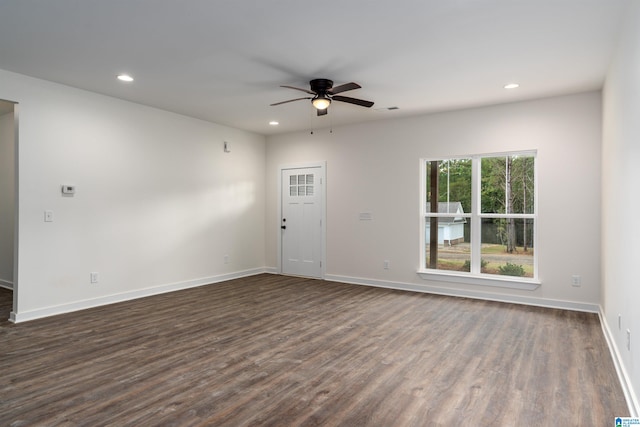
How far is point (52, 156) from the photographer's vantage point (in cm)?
434

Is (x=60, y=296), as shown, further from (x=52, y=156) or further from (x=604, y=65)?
(x=604, y=65)

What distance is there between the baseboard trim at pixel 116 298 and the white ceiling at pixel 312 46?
2606mm

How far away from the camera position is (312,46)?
11.1 ft

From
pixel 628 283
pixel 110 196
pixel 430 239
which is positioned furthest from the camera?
pixel 430 239

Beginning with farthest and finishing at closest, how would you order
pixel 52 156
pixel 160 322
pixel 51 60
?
1. pixel 52 156
2. pixel 160 322
3. pixel 51 60

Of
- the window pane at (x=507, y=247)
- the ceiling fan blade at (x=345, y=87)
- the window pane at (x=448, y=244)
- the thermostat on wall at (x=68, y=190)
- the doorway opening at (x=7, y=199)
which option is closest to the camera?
the ceiling fan blade at (x=345, y=87)

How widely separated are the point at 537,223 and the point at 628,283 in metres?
2.57

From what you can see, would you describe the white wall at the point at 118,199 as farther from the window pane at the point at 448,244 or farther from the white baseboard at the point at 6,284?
the window pane at the point at 448,244

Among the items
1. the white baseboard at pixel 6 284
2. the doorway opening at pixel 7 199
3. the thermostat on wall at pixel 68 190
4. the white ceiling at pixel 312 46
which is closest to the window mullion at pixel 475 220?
the white ceiling at pixel 312 46

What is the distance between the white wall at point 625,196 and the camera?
2.29 m

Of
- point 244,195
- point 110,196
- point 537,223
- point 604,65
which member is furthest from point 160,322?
point 604,65

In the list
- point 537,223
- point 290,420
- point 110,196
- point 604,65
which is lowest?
point 290,420

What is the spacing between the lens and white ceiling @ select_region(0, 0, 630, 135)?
2.75 metres

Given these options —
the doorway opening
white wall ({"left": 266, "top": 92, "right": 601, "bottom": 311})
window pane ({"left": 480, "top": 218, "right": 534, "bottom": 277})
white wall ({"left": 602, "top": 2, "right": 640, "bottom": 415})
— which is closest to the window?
window pane ({"left": 480, "top": 218, "right": 534, "bottom": 277})
